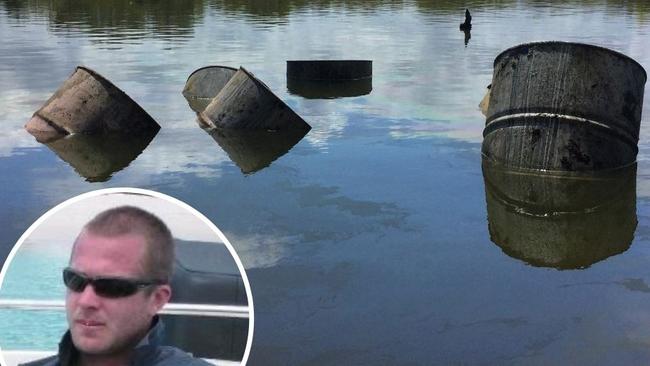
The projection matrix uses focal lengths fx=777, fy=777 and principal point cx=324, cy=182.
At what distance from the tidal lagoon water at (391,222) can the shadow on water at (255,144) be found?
0.12m

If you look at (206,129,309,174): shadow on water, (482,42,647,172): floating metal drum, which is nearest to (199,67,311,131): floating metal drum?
(206,129,309,174): shadow on water

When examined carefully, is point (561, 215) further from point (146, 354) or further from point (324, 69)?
point (324, 69)

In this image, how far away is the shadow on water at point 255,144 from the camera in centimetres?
1084

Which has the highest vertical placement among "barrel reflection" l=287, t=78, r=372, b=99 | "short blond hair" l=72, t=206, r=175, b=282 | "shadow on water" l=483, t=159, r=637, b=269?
"short blond hair" l=72, t=206, r=175, b=282

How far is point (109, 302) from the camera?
1474 millimetres

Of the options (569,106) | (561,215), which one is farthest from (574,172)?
(561,215)

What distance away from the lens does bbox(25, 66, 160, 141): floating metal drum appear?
12062 millimetres

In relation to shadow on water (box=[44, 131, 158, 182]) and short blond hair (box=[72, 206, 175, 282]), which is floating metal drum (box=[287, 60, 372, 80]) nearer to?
shadow on water (box=[44, 131, 158, 182])

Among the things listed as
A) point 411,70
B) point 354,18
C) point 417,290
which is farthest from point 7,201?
point 354,18

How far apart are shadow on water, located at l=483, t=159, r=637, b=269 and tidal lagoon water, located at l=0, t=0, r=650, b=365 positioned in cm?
3

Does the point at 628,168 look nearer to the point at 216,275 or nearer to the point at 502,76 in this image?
the point at 502,76

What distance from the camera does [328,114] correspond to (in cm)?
1445

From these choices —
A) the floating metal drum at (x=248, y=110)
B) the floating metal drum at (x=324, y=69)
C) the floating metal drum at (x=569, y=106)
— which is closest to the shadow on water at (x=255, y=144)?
the floating metal drum at (x=248, y=110)

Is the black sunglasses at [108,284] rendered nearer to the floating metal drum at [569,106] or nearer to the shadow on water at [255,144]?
the floating metal drum at [569,106]
